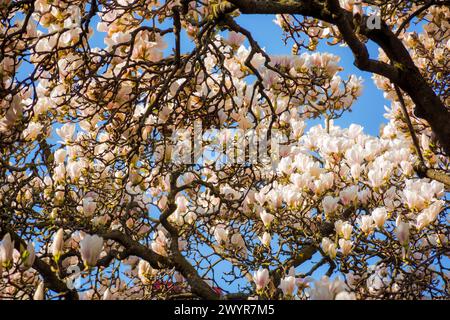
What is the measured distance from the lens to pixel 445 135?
2.63m

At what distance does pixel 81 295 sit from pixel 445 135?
6.93 feet

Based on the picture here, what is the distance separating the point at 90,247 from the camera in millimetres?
2480

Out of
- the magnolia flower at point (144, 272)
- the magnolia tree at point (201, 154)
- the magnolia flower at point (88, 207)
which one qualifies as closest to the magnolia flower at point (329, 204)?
the magnolia tree at point (201, 154)

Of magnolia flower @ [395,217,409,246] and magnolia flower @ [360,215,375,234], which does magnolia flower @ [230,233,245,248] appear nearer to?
magnolia flower @ [360,215,375,234]

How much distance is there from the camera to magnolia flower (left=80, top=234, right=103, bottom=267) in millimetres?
2463

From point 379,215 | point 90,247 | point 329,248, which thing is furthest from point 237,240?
point 90,247

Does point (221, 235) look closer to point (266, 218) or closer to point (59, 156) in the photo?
point (266, 218)

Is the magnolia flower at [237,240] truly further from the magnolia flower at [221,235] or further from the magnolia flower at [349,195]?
the magnolia flower at [349,195]

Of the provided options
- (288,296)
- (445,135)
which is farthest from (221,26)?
(288,296)

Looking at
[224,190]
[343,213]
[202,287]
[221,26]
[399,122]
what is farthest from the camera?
[399,122]

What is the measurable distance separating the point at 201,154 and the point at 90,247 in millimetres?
2096

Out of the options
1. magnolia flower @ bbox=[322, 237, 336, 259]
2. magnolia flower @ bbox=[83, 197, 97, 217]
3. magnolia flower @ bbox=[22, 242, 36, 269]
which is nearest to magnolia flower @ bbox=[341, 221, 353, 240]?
magnolia flower @ bbox=[322, 237, 336, 259]

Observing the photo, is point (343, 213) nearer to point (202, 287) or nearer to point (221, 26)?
point (202, 287)
